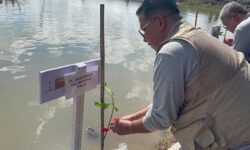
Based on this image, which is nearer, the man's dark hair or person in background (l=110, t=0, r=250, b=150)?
person in background (l=110, t=0, r=250, b=150)

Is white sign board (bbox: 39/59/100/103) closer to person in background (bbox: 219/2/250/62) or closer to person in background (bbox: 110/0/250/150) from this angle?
person in background (bbox: 110/0/250/150)

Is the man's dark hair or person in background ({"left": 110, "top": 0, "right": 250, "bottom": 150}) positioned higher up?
the man's dark hair

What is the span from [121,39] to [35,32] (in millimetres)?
4007

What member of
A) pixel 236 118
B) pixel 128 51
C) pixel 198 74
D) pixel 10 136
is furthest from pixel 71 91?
pixel 128 51

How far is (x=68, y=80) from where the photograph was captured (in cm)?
219

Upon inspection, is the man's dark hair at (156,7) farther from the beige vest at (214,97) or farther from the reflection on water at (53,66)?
the reflection on water at (53,66)

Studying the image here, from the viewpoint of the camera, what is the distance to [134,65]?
1005cm

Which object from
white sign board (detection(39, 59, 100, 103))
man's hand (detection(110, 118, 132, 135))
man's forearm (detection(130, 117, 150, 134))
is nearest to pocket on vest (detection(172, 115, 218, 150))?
man's forearm (detection(130, 117, 150, 134))

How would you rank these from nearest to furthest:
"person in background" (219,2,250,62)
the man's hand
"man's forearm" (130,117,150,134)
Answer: "man's forearm" (130,117,150,134) < the man's hand < "person in background" (219,2,250,62)

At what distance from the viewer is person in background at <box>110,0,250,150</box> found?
1.66 metres

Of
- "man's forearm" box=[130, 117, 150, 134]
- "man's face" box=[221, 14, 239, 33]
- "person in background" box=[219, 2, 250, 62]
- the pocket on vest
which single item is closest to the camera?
the pocket on vest

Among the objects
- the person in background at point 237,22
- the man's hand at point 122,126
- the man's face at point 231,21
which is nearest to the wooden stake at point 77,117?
the man's hand at point 122,126

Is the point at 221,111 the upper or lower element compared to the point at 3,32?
upper

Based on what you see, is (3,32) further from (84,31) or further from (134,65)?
(134,65)
